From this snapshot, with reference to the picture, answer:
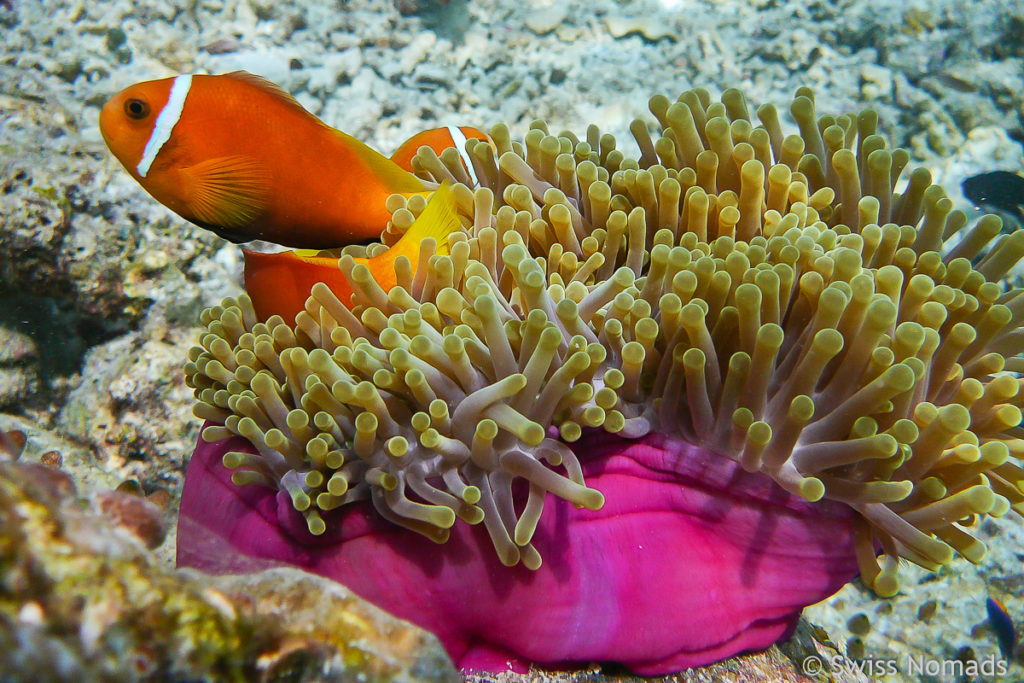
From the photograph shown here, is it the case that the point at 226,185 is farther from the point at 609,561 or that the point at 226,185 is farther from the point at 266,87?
the point at 609,561

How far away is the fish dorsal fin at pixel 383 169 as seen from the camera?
5.41 ft

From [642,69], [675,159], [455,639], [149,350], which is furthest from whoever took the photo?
[642,69]

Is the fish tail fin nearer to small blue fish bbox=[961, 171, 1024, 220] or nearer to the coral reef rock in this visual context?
the coral reef rock

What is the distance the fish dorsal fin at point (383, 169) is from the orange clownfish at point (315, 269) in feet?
0.69

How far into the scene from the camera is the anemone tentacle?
1193 millimetres

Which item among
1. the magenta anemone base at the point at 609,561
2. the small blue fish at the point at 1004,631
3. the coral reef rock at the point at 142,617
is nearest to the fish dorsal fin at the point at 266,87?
the magenta anemone base at the point at 609,561

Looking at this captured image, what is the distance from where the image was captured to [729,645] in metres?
1.38

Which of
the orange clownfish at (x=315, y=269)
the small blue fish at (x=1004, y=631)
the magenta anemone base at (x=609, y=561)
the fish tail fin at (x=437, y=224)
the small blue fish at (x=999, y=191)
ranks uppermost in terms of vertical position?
the small blue fish at (x=999, y=191)

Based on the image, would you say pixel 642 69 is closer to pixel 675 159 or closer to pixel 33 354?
pixel 675 159

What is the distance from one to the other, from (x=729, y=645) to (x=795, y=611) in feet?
0.61

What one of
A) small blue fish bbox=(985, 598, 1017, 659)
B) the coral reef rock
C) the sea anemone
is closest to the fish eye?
the sea anemone

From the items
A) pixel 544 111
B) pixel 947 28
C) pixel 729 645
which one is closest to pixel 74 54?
pixel 544 111

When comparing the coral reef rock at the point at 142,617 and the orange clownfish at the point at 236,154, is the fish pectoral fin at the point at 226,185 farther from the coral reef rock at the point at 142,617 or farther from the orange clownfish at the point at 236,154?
the coral reef rock at the point at 142,617

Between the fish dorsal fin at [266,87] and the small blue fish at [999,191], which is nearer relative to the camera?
the fish dorsal fin at [266,87]
